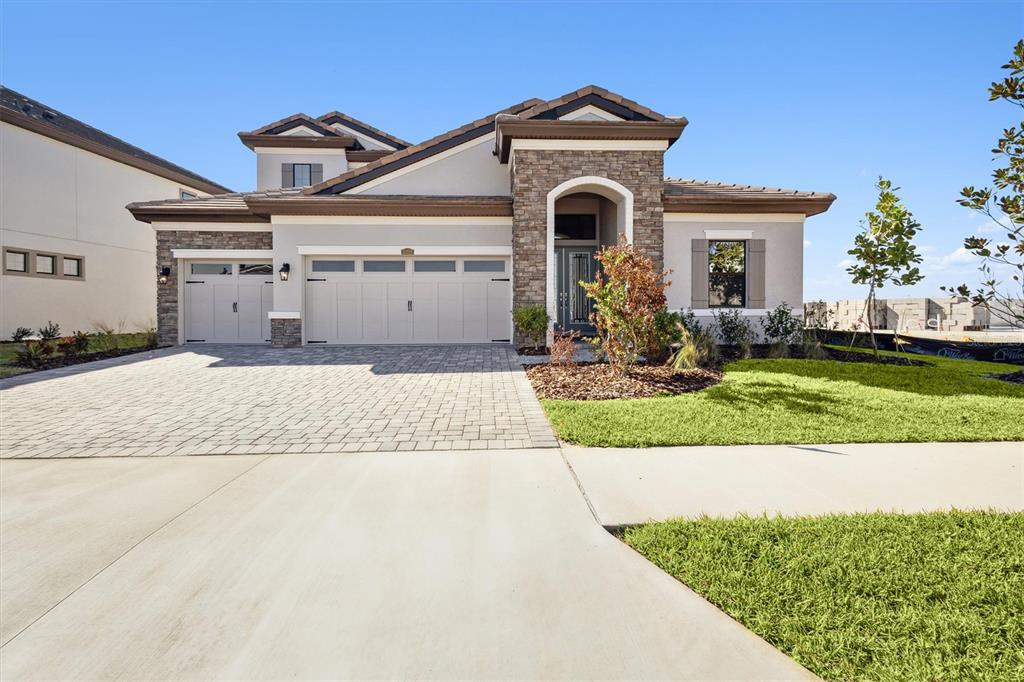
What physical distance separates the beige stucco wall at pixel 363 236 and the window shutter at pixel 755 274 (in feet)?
22.2

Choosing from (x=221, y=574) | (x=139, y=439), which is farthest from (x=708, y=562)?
(x=139, y=439)

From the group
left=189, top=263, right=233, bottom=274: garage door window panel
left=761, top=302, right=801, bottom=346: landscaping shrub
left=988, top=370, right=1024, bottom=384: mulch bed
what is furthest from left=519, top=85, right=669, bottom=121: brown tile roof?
left=189, top=263, right=233, bottom=274: garage door window panel

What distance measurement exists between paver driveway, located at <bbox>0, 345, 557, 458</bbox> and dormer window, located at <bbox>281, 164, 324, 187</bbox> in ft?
38.4

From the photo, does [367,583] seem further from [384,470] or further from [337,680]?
[384,470]

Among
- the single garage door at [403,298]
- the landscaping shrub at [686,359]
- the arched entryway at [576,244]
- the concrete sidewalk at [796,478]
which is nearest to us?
the concrete sidewalk at [796,478]

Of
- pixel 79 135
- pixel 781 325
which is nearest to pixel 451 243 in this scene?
pixel 781 325

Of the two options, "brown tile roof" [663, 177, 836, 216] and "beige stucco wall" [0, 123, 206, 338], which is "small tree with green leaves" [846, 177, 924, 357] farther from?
"beige stucco wall" [0, 123, 206, 338]

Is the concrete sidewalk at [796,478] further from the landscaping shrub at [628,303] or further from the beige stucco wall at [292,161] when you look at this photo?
the beige stucco wall at [292,161]

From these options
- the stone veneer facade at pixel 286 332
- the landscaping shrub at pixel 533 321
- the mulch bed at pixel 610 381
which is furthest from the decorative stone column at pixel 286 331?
the mulch bed at pixel 610 381

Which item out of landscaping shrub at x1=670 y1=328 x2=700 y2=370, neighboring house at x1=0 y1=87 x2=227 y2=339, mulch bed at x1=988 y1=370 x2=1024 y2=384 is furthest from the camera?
neighboring house at x1=0 y1=87 x2=227 y2=339

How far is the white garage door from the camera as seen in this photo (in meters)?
15.2

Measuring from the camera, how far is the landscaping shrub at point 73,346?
11.8 meters

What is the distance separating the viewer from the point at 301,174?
20844 millimetres

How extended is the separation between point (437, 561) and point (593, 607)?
0.93 metres
